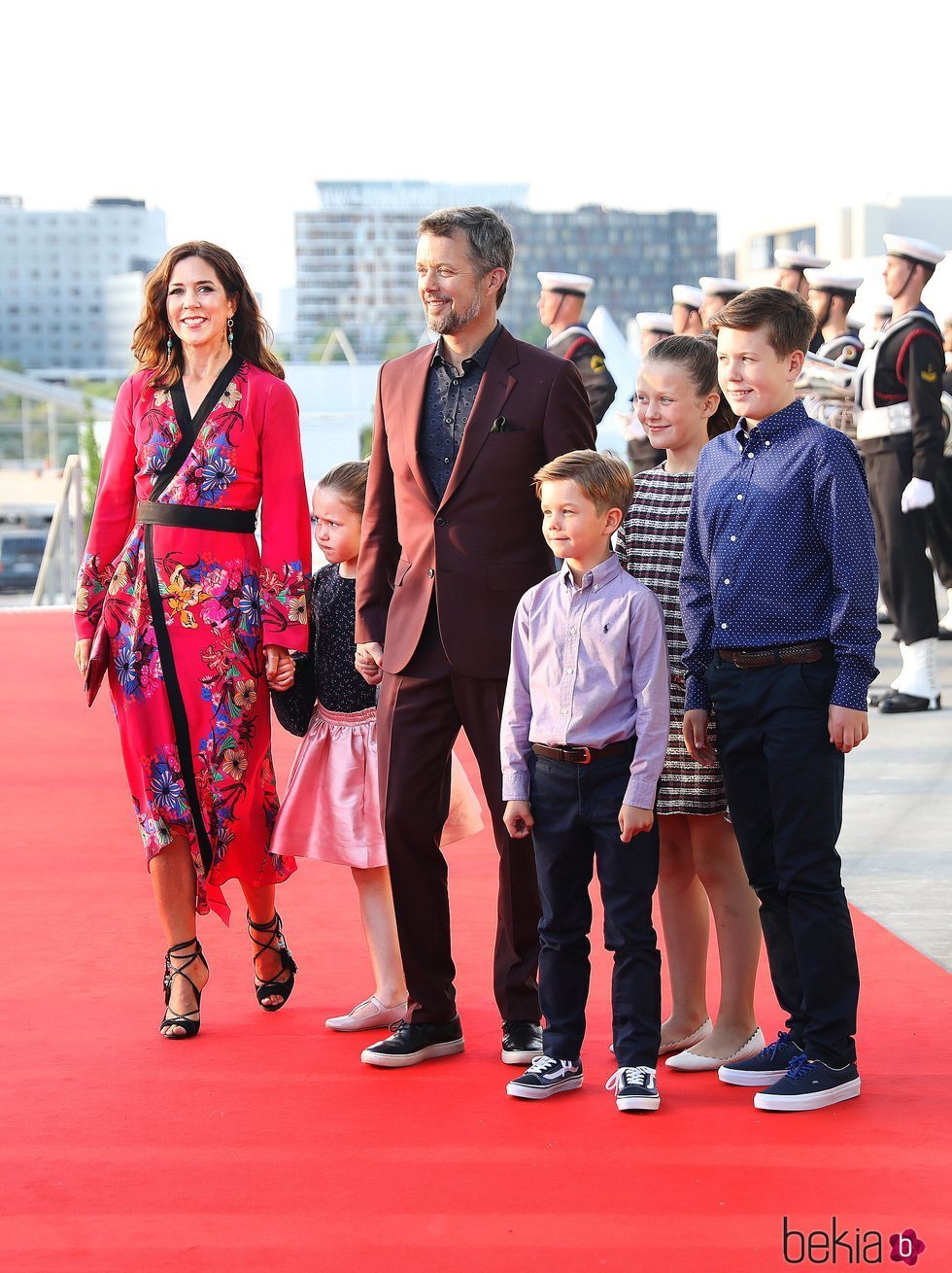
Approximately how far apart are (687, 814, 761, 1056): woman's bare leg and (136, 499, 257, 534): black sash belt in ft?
3.91

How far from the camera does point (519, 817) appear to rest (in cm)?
321

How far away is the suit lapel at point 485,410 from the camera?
3.35 meters

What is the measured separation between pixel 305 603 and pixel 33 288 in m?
167

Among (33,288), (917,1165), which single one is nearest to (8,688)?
(917,1165)

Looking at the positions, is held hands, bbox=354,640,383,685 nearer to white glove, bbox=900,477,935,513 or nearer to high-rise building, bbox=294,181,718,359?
white glove, bbox=900,477,935,513

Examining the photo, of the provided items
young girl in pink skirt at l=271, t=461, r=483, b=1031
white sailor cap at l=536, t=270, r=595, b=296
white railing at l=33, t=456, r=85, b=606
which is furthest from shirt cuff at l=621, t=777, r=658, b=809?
white railing at l=33, t=456, r=85, b=606

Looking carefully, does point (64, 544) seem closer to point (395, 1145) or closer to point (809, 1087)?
point (395, 1145)

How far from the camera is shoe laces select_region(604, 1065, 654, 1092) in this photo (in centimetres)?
310

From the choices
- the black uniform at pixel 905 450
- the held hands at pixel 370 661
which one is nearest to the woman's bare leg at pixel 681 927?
the held hands at pixel 370 661

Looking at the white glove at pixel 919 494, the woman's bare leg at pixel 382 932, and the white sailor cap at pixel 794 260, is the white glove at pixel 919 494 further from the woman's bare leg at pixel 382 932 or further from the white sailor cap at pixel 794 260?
the woman's bare leg at pixel 382 932

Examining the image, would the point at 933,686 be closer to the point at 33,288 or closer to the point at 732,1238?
the point at 732,1238

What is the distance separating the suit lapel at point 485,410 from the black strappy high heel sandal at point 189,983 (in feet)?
3.83

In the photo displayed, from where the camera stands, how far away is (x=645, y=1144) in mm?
2908

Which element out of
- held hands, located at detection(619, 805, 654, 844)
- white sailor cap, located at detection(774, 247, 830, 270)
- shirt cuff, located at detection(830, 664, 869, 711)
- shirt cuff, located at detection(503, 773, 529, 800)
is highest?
white sailor cap, located at detection(774, 247, 830, 270)
